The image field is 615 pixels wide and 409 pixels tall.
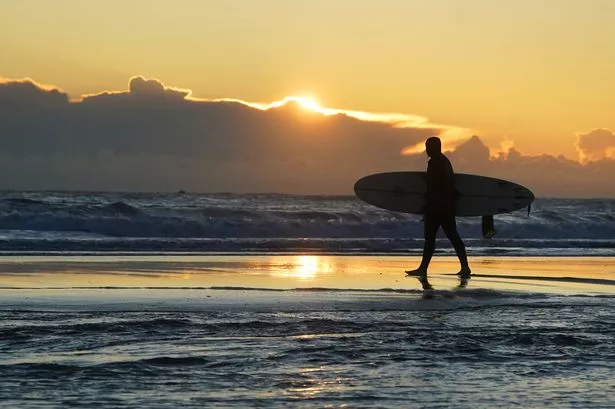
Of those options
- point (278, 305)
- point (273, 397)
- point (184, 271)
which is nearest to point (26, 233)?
point (184, 271)

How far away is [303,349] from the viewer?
7051 millimetres

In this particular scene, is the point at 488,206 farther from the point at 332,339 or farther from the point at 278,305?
the point at 332,339

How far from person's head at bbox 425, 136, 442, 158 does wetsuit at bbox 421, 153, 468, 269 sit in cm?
7

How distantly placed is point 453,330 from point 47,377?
3539mm

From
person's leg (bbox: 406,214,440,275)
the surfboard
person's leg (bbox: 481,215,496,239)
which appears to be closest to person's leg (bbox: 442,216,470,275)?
person's leg (bbox: 406,214,440,275)

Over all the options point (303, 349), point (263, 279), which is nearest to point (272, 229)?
point (263, 279)

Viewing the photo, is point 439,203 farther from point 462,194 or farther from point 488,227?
point 462,194

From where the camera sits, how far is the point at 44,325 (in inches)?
320

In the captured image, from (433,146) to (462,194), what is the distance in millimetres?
3376

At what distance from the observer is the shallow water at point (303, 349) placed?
5.62 metres

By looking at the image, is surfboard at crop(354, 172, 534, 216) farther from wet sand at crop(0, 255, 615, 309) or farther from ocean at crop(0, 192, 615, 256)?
ocean at crop(0, 192, 615, 256)

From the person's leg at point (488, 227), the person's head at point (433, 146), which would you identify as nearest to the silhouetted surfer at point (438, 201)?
the person's head at point (433, 146)

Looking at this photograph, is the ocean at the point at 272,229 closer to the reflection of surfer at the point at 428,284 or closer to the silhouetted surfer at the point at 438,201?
the silhouetted surfer at the point at 438,201

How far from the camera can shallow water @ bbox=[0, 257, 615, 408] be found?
18.4ft
